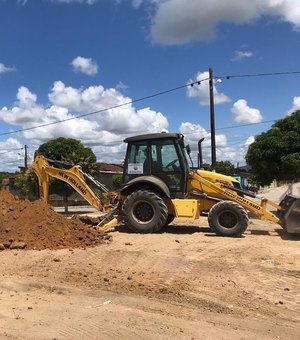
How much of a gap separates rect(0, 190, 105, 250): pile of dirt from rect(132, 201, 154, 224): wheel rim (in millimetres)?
1658

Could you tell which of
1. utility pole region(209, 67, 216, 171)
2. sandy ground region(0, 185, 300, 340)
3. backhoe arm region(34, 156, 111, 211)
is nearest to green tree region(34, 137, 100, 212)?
utility pole region(209, 67, 216, 171)

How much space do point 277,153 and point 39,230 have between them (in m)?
11.1

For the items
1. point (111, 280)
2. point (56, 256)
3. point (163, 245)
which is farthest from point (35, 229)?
point (111, 280)

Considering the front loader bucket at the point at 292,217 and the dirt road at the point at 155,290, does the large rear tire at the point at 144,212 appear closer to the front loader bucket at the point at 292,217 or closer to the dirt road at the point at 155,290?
the dirt road at the point at 155,290

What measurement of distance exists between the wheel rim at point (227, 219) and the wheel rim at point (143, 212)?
1.97m

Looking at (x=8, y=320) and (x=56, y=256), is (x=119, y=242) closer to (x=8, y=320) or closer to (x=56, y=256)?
(x=56, y=256)

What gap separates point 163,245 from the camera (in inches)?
436

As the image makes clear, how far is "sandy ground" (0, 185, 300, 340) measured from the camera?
224 inches

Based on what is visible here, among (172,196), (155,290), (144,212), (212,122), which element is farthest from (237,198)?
(212,122)

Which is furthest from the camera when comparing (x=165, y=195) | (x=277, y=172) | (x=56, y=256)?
(x=277, y=172)

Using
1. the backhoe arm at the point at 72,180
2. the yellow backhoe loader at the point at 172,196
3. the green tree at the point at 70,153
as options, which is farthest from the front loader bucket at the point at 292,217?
the green tree at the point at 70,153

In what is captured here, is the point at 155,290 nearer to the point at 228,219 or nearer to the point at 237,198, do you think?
the point at 228,219

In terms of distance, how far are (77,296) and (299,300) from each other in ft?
11.1

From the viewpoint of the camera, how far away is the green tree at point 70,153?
31.7m
